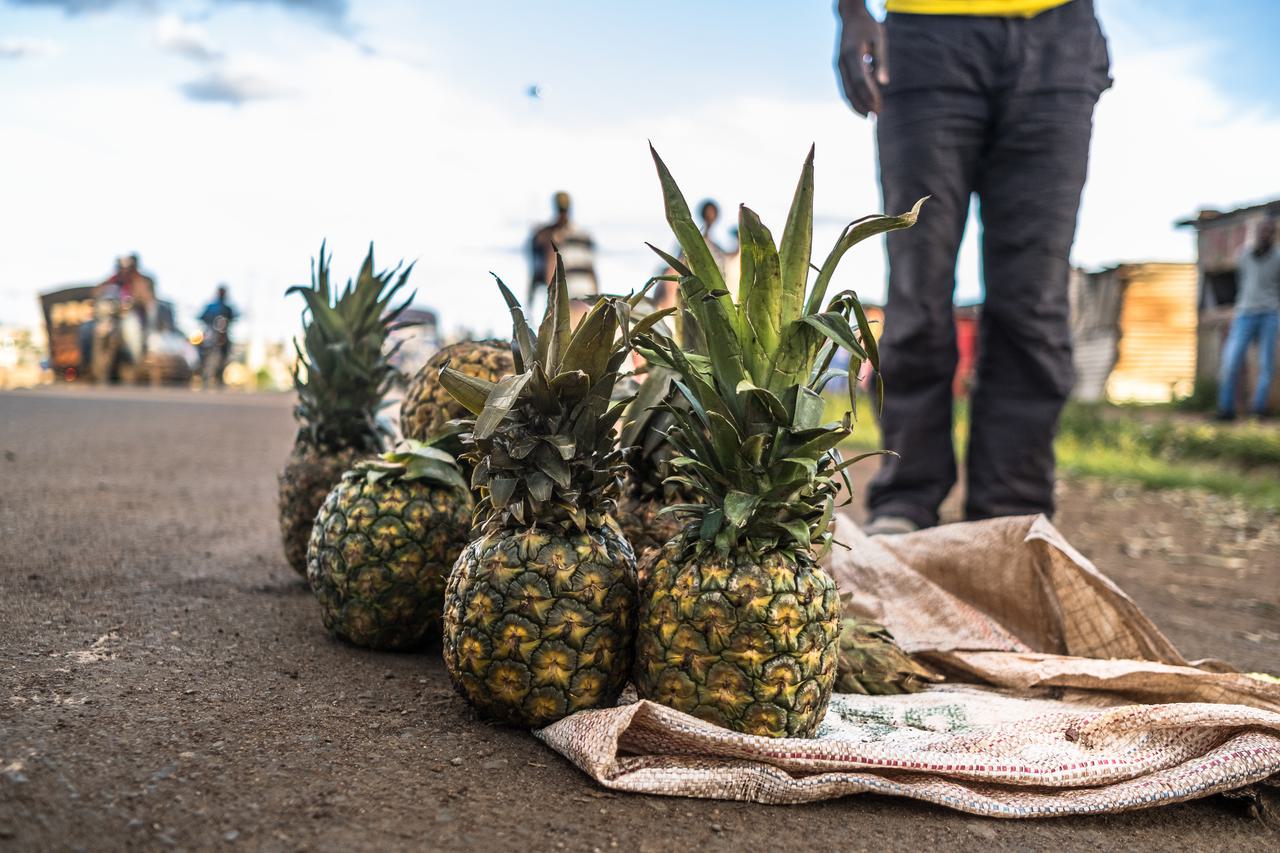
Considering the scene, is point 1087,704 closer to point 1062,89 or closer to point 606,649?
point 606,649

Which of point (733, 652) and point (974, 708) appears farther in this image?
point (974, 708)

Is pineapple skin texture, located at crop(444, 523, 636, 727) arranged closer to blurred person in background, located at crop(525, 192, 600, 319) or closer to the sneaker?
the sneaker

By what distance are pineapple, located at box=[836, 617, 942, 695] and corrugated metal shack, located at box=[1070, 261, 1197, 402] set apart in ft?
55.0

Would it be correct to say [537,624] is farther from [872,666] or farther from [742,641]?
[872,666]

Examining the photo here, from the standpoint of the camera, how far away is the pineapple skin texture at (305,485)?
265 cm

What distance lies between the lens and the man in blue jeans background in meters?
11.4

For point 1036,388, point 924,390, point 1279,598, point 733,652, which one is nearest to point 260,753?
point 733,652

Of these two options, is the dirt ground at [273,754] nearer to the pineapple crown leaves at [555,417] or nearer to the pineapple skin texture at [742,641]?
the pineapple skin texture at [742,641]

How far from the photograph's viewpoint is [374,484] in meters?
2.18

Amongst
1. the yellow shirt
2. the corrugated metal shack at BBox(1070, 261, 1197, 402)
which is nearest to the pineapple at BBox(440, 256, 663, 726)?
the yellow shirt

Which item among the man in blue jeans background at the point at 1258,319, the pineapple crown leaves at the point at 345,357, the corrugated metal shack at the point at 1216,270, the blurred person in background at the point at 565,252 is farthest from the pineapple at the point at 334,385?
the corrugated metal shack at the point at 1216,270

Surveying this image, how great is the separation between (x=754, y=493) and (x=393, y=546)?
0.85m

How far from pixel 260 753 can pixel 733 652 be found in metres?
0.80

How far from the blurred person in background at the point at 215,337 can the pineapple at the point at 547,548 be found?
18.8 m
